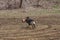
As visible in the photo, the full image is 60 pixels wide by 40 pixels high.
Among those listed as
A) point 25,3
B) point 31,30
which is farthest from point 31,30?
point 25,3

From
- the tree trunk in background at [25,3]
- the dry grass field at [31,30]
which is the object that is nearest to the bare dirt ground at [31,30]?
the dry grass field at [31,30]

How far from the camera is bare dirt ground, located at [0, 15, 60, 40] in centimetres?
868

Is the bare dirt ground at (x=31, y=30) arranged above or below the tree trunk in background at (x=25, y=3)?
above

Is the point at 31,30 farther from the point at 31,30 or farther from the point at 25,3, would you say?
the point at 25,3

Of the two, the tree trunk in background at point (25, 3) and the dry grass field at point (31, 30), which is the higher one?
the dry grass field at point (31, 30)

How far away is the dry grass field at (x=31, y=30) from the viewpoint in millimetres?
8750

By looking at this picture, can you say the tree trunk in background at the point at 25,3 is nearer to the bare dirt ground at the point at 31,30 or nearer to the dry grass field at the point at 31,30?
the dry grass field at the point at 31,30

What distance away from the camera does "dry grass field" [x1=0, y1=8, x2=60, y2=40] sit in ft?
28.7

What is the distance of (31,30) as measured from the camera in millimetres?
9562

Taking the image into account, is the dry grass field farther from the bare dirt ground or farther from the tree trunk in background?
the tree trunk in background

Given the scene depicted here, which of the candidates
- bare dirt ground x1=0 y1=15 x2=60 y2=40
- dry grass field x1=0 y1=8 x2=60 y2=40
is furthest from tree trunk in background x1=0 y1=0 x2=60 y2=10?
bare dirt ground x1=0 y1=15 x2=60 y2=40

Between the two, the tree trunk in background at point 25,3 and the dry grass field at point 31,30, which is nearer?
the dry grass field at point 31,30

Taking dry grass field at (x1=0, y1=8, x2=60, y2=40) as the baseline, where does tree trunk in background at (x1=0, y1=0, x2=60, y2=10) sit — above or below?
below

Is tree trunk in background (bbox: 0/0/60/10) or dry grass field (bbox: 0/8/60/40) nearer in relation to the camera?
dry grass field (bbox: 0/8/60/40)
